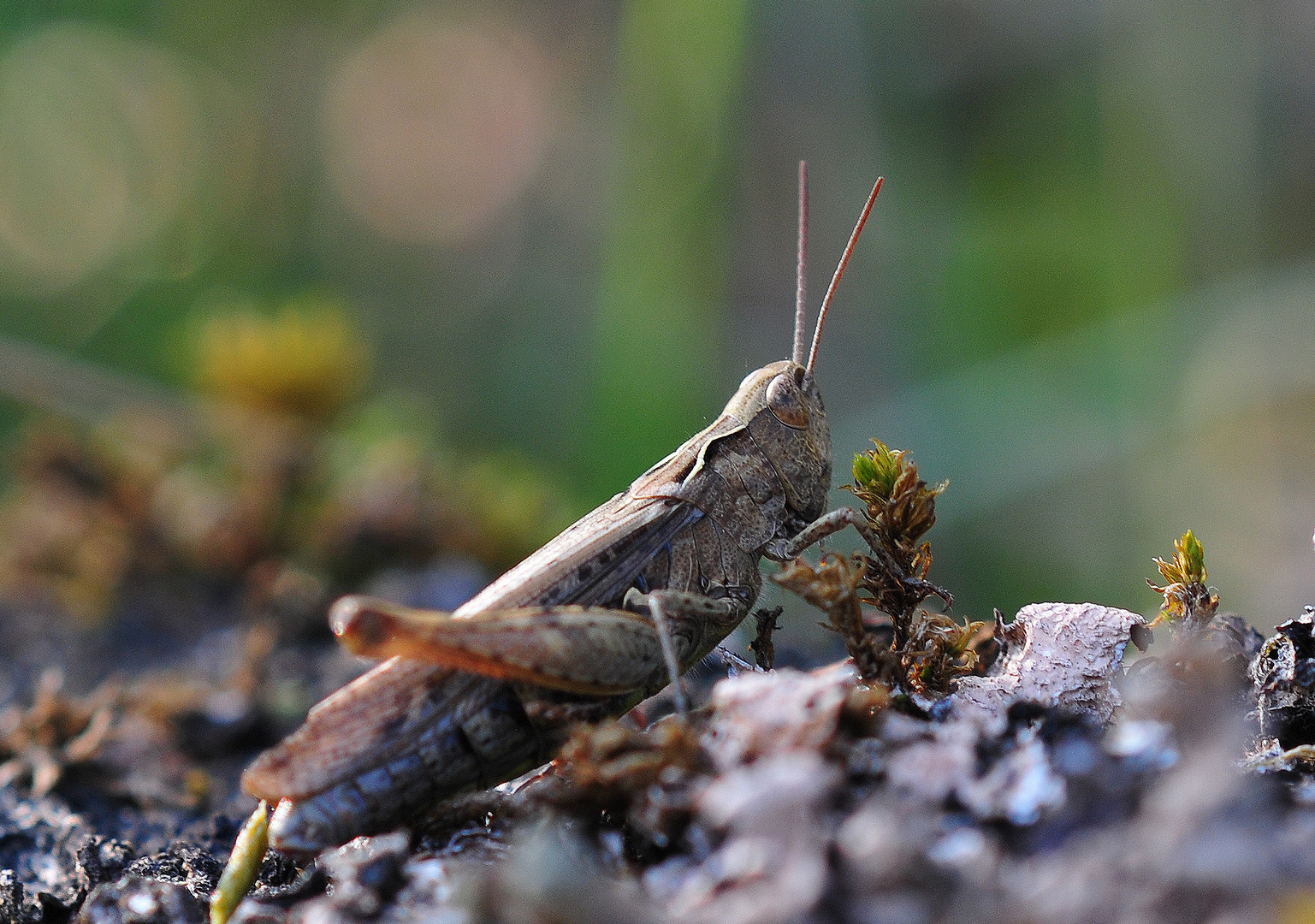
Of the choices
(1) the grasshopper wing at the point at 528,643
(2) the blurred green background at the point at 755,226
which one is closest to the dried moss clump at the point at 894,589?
(1) the grasshopper wing at the point at 528,643

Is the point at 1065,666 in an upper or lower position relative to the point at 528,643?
lower

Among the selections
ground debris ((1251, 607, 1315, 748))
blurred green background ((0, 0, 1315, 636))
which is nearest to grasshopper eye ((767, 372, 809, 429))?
blurred green background ((0, 0, 1315, 636))

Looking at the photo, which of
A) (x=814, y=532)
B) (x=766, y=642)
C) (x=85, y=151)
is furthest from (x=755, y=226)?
(x=766, y=642)

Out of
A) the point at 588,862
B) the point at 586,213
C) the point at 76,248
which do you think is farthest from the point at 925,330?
the point at 76,248

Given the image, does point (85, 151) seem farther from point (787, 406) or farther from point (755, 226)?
point (787, 406)

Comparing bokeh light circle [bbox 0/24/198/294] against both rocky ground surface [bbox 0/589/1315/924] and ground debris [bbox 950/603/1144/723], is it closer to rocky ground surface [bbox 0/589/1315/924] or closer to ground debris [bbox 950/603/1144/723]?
rocky ground surface [bbox 0/589/1315/924]

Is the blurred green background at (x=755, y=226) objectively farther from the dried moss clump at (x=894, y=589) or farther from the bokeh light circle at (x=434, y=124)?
the dried moss clump at (x=894, y=589)
